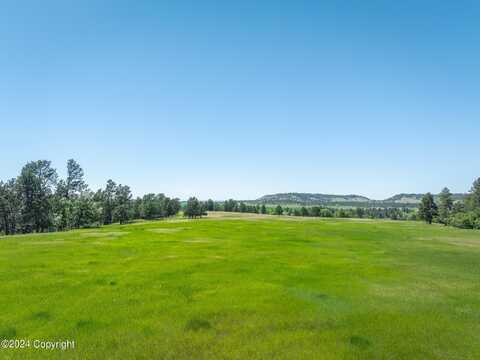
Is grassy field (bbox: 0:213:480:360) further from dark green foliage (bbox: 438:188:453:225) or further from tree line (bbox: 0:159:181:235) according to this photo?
dark green foliage (bbox: 438:188:453:225)

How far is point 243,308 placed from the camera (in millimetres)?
11836

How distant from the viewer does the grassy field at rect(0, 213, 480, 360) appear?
8.52 m

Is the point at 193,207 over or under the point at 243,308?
over

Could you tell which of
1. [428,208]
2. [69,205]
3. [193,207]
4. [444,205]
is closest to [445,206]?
[444,205]

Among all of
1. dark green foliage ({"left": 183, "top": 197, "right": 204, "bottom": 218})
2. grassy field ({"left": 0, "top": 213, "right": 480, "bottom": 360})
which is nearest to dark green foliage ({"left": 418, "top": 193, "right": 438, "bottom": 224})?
grassy field ({"left": 0, "top": 213, "right": 480, "bottom": 360})

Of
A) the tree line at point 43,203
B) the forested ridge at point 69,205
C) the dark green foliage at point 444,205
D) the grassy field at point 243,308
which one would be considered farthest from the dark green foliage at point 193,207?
the grassy field at point 243,308

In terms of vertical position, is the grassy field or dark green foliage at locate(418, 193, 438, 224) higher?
dark green foliage at locate(418, 193, 438, 224)

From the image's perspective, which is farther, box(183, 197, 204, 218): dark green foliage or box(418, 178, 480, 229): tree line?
box(183, 197, 204, 218): dark green foliage

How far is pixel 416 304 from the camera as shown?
41.3 ft

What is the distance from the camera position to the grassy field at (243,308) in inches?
335

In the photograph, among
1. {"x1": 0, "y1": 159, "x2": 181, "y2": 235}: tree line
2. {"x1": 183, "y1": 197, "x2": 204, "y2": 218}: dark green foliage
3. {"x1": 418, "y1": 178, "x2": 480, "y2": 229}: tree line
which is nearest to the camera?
{"x1": 0, "y1": 159, "x2": 181, "y2": 235}: tree line

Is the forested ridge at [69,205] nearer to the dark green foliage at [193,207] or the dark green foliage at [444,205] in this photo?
the dark green foliage at [444,205]

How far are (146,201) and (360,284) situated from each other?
115 metres

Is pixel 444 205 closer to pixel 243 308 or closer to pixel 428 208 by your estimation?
pixel 428 208
